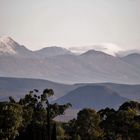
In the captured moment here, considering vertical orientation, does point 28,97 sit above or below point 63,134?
above

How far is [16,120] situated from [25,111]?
17.5 metres

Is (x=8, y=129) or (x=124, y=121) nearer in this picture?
(x=8, y=129)

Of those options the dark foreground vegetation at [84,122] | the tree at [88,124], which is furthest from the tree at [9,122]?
the tree at [88,124]

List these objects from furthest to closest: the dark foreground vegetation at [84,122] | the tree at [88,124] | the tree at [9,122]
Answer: the tree at [88,124] < the dark foreground vegetation at [84,122] < the tree at [9,122]

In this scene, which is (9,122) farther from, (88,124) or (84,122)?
(88,124)

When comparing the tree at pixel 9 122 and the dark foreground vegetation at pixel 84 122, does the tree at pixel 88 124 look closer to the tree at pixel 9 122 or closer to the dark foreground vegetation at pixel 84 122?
the dark foreground vegetation at pixel 84 122

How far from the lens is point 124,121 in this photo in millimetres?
127375

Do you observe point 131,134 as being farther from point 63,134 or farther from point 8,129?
point 8,129

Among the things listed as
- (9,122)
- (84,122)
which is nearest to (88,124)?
(84,122)

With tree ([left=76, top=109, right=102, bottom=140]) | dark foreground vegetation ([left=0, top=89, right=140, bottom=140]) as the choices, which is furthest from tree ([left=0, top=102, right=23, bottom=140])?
tree ([left=76, top=109, right=102, bottom=140])

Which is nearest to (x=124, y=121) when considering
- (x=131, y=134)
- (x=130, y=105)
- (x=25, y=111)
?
(x=131, y=134)

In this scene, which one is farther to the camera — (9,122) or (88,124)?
(88,124)

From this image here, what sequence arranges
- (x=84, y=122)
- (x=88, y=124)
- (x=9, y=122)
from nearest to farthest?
(x=9, y=122) < (x=84, y=122) < (x=88, y=124)

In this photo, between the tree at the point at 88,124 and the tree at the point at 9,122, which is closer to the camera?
the tree at the point at 9,122
